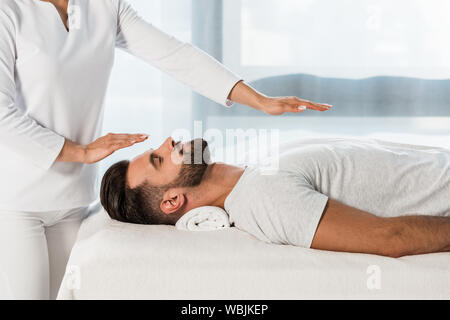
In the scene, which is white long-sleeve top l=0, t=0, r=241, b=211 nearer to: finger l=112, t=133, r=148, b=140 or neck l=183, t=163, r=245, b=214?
finger l=112, t=133, r=148, b=140

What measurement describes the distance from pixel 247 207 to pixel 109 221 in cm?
43

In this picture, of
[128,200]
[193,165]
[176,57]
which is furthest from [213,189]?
[176,57]

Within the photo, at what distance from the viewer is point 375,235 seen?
114cm

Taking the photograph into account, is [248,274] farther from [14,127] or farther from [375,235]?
[14,127]

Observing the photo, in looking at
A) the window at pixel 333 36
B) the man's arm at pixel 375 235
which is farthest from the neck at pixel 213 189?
the window at pixel 333 36

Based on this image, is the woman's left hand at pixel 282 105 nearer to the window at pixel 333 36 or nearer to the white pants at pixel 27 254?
the white pants at pixel 27 254

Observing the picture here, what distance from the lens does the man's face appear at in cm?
138

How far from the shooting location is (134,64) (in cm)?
253

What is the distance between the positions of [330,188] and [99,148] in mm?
620

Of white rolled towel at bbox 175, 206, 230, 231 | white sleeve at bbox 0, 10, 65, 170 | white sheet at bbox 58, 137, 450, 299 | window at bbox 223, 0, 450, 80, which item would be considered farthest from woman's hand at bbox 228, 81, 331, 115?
window at bbox 223, 0, 450, 80

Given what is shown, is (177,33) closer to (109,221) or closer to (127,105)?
(127,105)

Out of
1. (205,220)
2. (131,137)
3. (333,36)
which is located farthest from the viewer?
(333,36)

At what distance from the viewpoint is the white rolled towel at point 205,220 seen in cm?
135

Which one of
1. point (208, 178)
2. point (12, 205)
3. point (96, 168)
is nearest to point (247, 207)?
point (208, 178)
